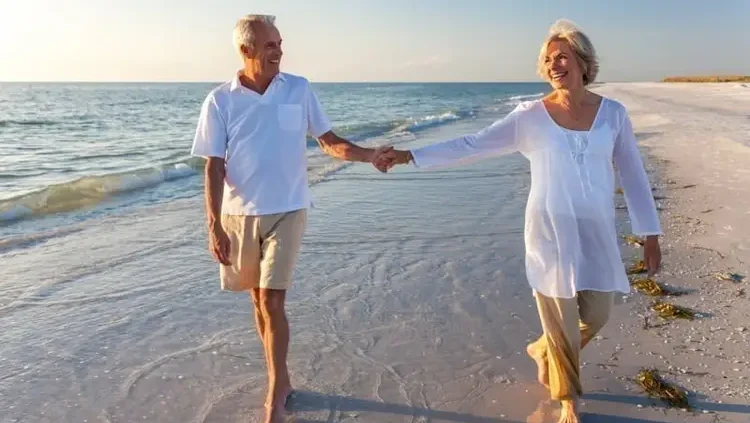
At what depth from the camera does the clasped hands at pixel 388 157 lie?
14.2 feet

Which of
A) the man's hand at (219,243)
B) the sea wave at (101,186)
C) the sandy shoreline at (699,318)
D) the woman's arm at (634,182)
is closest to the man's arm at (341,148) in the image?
the man's hand at (219,243)

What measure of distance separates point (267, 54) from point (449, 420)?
2.23 metres

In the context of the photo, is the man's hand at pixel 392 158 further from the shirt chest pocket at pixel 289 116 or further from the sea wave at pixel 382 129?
the sea wave at pixel 382 129

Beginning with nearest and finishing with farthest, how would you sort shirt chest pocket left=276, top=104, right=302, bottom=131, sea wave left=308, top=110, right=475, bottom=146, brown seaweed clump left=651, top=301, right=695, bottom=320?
shirt chest pocket left=276, top=104, right=302, bottom=131 < brown seaweed clump left=651, top=301, right=695, bottom=320 < sea wave left=308, top=110, right=475, bottom=146

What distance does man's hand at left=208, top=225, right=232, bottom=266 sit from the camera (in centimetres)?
372

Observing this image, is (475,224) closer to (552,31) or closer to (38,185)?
(552,31)

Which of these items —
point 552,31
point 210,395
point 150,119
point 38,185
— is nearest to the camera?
point 552,31

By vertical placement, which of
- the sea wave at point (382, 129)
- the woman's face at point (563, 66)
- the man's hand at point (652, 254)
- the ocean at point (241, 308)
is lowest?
the ocean at point (241, 308)

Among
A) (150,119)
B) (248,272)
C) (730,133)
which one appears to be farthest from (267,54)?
(150,119)

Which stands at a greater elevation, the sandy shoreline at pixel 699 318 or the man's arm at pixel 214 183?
the man's arm at pixel 214 183

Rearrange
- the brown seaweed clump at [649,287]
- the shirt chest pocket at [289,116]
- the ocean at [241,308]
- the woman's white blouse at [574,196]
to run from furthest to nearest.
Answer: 1. the brown seaweed clump at [649,287]
2. the ocean at [241,308]
3. the shirt chest pocket at [289,116]
4. the woman's white blouse at [574,196]

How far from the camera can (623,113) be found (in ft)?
11.6

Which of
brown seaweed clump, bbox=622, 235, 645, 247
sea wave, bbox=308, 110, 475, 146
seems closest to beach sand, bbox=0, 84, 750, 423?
brown seaweed clump, bbox=622, 235, 645, 247

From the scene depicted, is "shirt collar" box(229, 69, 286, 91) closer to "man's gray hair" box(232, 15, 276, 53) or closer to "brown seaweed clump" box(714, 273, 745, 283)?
"man's gray hair" box(232, 15, 276, 53)
